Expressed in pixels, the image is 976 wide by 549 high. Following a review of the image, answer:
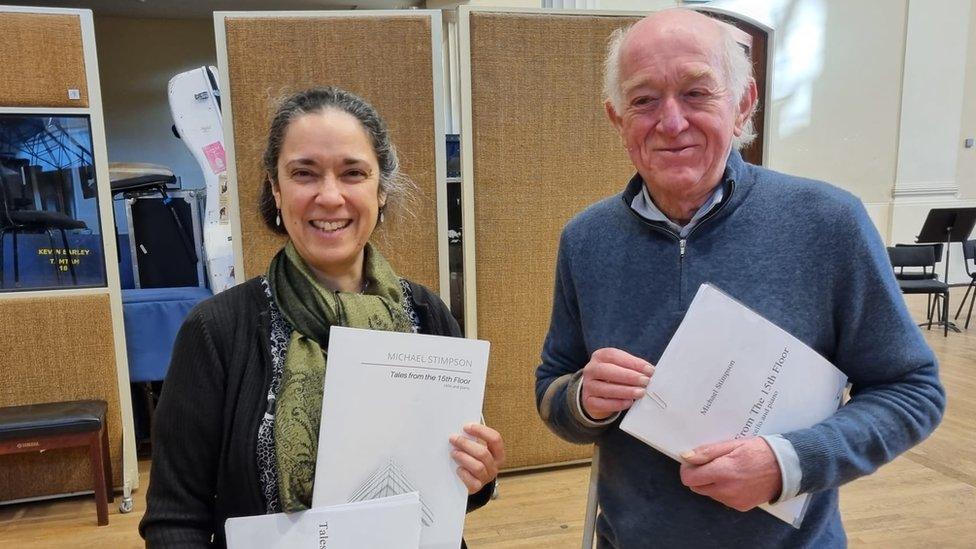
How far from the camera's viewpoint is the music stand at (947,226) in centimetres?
597

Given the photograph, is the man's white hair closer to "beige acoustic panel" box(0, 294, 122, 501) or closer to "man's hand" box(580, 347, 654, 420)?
"man's hand" box(580, 347, 654, 420)

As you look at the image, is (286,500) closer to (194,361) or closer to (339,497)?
(339,497)

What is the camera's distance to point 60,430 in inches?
108

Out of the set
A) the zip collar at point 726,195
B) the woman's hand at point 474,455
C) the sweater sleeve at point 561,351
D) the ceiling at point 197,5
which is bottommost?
the woman's hand at point 474,455

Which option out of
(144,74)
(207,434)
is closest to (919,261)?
(207,434)

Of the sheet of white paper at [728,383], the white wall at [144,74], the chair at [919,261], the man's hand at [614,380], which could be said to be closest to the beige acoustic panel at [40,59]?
the man's hand at [614,380]

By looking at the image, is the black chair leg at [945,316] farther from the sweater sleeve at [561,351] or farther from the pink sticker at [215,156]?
the pink sticker at [215,156]

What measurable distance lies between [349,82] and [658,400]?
2097 millimetres

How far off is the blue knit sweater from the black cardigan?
0.53m

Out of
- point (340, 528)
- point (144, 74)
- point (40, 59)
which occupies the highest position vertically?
point (144, 74)

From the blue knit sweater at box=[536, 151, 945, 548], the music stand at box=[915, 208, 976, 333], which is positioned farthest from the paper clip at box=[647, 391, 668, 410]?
the music stand at box=[915, 208, 976, 333]

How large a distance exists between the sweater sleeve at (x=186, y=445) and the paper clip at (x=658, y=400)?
2.22 ft

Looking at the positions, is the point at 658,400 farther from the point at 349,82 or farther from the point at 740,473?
the point at 349,82

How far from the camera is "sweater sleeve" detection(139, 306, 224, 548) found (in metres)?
0.97
